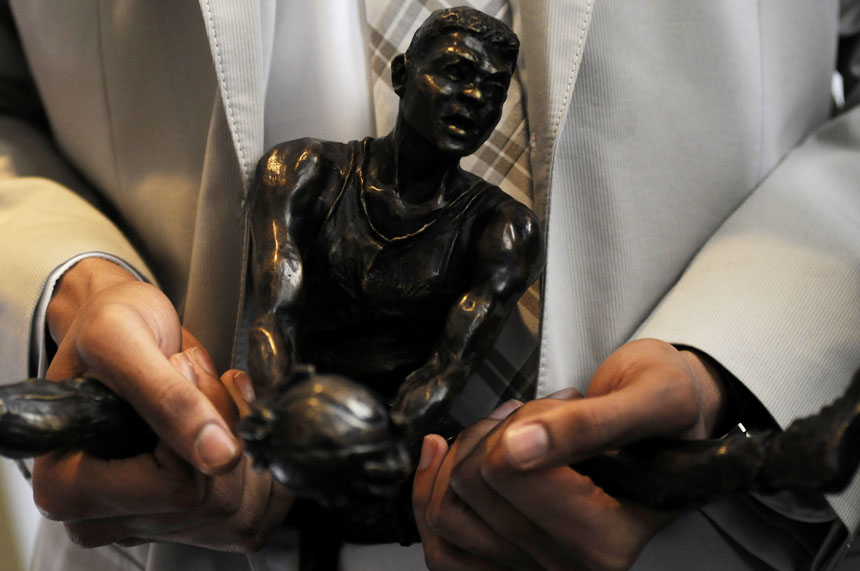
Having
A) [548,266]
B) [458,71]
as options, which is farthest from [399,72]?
[548,266]

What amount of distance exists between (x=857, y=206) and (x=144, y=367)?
54 cm

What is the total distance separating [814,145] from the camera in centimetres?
67

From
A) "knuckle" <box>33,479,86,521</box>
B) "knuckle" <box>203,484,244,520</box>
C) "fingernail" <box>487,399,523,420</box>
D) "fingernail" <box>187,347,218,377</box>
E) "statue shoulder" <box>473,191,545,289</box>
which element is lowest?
"knuckle" <box>33,479,86,521</box>

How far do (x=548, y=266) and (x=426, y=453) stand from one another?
0.53ft

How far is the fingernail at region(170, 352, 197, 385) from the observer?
0.42 metres

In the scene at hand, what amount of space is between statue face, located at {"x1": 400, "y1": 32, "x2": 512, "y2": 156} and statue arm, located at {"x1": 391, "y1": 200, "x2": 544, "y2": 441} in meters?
0.05

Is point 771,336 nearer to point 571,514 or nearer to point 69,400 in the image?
point 571,514

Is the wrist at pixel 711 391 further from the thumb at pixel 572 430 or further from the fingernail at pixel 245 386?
the fingernail at pixel 245 386

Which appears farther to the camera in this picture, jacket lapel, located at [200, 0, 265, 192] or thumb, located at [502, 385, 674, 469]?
jacket lapel, located at [200, 0, 265, 192]

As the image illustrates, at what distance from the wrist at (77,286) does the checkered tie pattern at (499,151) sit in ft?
0.67

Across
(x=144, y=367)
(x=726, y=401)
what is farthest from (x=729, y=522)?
(x=144, y=367)

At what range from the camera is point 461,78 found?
15.8 inches

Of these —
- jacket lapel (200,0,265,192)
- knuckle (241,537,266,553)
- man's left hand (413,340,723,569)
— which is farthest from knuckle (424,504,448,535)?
jacket lapel (200,0,265,192)

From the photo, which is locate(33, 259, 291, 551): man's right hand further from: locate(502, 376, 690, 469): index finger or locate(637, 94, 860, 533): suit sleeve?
locate(637, 94, 860, 533): suit sleeve
